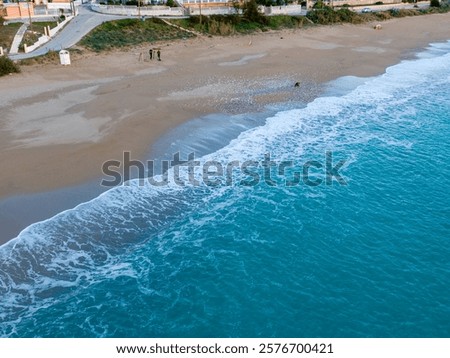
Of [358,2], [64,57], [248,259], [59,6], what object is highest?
[59,6]

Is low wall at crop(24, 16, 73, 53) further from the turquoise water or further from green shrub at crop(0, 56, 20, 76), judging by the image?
the turquoise water

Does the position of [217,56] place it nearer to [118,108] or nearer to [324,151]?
[118,108]

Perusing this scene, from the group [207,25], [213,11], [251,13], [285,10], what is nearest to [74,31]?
[207,25]

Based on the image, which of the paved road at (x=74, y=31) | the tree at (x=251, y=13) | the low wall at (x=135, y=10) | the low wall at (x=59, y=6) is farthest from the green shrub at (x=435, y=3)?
the low wall at (x=59, y=6)

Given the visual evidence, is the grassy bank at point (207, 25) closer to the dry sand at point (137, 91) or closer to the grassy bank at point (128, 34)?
the grassy bank at point (128, 34)

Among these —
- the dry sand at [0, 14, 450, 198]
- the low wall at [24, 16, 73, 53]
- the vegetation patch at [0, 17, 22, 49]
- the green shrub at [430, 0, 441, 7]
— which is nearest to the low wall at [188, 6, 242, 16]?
the dry sand at [0, 14, 450, 198]

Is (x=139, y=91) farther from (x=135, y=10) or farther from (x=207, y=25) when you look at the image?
(x=135, y=10)
